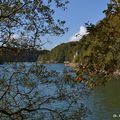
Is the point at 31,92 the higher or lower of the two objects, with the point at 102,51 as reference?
lower

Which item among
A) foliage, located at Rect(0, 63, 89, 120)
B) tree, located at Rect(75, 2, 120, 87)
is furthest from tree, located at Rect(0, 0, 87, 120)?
tree, located at Rect(75, 2, 120, 87)

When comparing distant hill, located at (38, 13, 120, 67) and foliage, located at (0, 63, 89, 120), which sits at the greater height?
distant hill, located at (38, 13, 120, 67)

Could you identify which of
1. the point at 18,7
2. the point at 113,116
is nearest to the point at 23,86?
the point at 18,7

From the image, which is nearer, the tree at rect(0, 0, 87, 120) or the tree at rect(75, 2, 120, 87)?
the tree at rect(75, 2, 120, 87)

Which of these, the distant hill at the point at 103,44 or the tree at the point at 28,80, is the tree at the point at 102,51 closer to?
the distant hill at the point at 103,44

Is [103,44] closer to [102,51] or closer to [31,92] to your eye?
[102,51]

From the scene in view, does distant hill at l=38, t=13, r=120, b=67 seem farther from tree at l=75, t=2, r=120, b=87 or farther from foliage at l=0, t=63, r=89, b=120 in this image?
foliage at l=0, t=63, r=89, b=120

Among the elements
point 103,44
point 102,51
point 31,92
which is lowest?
point 31,92

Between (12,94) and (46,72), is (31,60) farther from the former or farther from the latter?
(12,94)

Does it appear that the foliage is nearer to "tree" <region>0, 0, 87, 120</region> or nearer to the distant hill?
"tree" <region>0, 0, 87, 120</region>

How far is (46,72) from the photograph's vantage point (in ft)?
35.7

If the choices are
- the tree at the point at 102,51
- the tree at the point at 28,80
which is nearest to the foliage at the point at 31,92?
the tree at the point at 28,80

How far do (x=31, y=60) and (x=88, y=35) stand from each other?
4924 millimetres

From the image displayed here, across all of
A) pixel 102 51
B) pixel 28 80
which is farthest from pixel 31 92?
pixel 102 51
